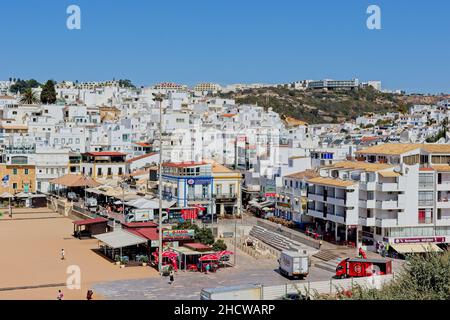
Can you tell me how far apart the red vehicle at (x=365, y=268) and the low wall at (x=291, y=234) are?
8.42 metres

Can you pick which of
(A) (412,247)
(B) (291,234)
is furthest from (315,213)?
(A) (412,247)

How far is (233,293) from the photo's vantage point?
78.9 ft

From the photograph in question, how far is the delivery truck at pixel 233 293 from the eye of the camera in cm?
2347

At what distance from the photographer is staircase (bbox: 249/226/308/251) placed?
140 ft

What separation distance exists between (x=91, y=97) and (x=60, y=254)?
327ft

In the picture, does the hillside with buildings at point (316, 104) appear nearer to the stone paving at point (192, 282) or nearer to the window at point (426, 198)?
the window at point (426, 198)

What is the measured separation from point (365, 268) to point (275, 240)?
13.0m

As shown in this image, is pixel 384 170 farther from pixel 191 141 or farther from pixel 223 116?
pixel 223 116

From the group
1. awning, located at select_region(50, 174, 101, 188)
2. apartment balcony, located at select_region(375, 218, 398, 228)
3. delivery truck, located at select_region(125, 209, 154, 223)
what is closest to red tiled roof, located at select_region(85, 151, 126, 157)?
awning, located at select_region(50, 174, 101, 188)

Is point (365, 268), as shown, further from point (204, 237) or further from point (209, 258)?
point (204, 237)

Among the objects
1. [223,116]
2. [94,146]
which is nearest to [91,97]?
[223,116]

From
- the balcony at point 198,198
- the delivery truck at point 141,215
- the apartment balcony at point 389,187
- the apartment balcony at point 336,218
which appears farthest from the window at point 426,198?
the balcony at point 198,198

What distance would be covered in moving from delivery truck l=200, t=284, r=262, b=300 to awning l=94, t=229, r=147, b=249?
1374cm

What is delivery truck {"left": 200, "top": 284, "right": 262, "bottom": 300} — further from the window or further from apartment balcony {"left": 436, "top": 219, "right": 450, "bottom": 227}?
apartment balcony {"left": 436, "top": 219, "right": 450, "bottom": 227}
